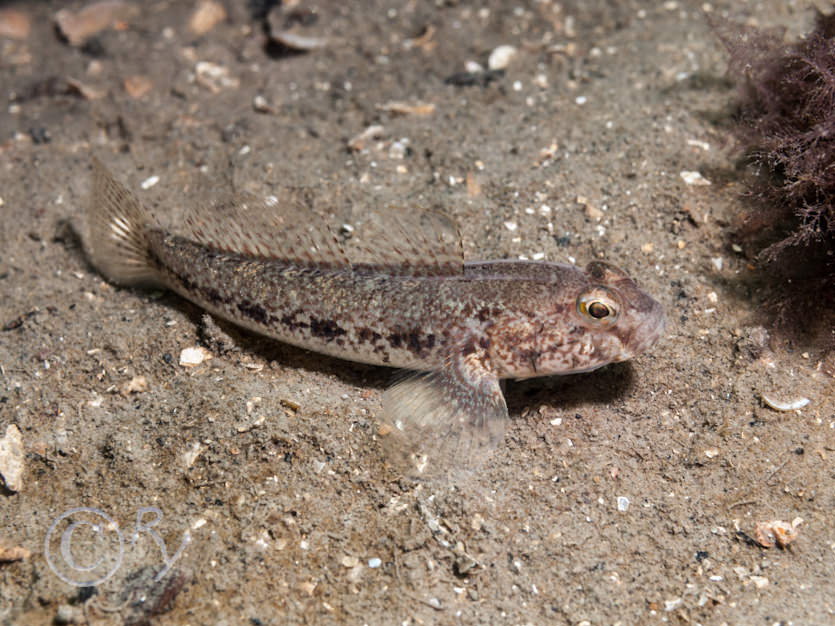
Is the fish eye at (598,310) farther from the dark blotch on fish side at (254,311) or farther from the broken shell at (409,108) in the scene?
the broken shell at (409,108)

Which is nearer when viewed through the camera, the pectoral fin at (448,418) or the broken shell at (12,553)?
the broken shell at (12,553)

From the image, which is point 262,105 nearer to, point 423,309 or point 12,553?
point 423,309

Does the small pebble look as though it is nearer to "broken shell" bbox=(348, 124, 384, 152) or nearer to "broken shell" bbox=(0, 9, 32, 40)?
"broken shell" bbox=(348, 124, 384, 152)

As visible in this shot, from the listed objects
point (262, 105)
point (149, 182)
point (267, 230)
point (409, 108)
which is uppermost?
point (267, 230)

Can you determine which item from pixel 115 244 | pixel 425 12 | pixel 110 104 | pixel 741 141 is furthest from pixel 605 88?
pixel 110 104

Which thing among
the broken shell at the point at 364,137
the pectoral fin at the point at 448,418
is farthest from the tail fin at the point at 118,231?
the pectoral fin at the point at 448,418

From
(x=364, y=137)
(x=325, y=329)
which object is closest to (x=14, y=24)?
(x=364, y=137)
